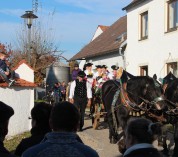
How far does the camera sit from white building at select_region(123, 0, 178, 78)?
16344 mm

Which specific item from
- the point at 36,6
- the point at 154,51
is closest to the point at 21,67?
the point at 154,51

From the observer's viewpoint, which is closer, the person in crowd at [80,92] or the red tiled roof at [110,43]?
the person in crowd at [80,92]

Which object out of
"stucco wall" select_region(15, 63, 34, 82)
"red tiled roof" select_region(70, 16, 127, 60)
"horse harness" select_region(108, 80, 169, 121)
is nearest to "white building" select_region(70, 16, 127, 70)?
"red tiled roof" select_region(70, 16, 127, 60)

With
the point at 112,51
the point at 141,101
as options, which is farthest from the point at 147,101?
the point at 112,51

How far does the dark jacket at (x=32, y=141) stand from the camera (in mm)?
3541

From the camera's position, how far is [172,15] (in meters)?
16.5

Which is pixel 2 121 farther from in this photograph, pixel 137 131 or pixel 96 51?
pixel 96 51

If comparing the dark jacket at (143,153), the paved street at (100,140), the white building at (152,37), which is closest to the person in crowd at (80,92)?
the paved street at (100,140)

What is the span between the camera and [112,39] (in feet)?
89.5

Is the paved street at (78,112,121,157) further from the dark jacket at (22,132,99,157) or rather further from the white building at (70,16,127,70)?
the white building at (70,16,127,70)

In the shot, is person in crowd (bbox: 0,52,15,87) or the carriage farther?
person in crowd (bbox: 0,52,15,87)

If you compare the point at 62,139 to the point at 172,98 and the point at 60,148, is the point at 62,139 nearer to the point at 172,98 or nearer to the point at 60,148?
the point at 60,148

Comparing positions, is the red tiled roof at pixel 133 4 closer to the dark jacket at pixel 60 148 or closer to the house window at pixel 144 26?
the house window at pixel 144 26

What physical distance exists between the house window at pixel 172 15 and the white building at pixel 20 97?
23.6ft
